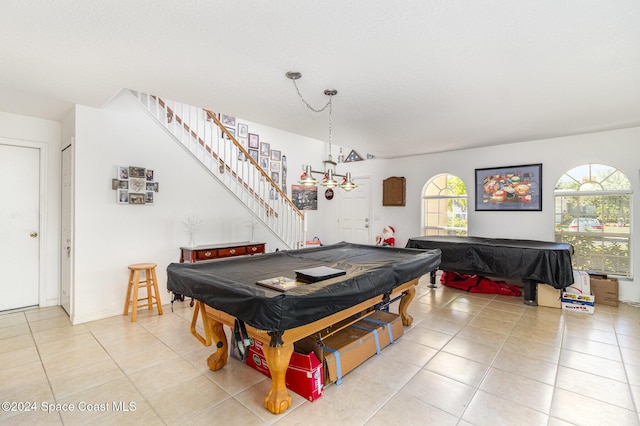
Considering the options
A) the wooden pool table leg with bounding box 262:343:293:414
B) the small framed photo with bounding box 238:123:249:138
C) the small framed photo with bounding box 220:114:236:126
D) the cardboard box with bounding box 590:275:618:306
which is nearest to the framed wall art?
the small framed photo with bounding box 220:114:236:126

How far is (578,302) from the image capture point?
4.05 m

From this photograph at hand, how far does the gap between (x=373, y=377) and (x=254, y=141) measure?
5427 millimetres

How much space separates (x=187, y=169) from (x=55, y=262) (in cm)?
219

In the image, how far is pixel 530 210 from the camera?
205 inches

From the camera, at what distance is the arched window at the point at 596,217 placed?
457 centimetres

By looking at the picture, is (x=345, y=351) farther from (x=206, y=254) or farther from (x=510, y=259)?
(x=510, y=259)

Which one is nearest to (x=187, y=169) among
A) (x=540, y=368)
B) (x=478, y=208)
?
(x=540, y=368)

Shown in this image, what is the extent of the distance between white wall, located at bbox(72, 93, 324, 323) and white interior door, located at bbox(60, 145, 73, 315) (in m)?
0.24

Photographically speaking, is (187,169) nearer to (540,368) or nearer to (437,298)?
(437,298)

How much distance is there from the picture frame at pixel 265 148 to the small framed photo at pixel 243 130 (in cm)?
43

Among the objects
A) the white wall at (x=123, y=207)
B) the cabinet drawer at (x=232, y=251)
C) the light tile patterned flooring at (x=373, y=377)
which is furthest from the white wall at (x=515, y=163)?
the white wall at (x=123, y=207)

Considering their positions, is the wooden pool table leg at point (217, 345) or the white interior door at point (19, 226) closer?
the wooden pool table leg at point (217, 345)

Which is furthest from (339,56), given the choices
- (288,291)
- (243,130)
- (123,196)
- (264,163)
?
(264,163)

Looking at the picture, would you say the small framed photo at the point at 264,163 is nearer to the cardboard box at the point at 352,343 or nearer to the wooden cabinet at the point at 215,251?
the wooden cabinet at the point at 215,251
